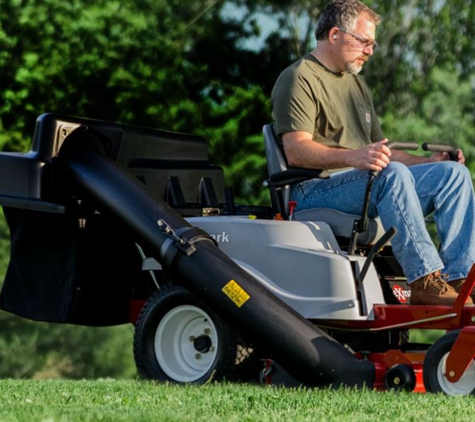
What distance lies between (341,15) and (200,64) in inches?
468

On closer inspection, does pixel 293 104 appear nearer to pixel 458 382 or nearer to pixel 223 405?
pixel 458 382

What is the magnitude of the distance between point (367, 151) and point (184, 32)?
12422 millimetres

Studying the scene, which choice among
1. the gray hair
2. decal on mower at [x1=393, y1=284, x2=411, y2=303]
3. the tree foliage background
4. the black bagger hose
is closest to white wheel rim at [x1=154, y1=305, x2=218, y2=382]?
the black bagger hose

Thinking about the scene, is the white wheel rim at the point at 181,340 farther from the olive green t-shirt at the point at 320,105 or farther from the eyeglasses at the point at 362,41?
the eyeglasses at the point at 362,41

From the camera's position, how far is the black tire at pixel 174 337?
6.00m

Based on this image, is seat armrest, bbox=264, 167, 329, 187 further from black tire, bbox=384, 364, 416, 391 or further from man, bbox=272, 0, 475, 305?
black tire, bbox=384, 364, 416, 391

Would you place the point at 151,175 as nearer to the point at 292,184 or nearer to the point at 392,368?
the point at 292,184

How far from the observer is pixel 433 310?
532 cm

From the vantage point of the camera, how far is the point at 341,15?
6.01 meters

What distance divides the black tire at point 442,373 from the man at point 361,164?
0.28 metres

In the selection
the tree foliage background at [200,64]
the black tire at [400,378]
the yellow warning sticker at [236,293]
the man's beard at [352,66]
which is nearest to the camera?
the black tire at [400,378]

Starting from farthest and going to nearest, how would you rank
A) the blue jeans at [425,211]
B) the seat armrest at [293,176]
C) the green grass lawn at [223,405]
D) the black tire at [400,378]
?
the seat armrest at [293,176] → the blue jeans at [425,211] → the black tire at [400,378] → the green grass lawn at [223,405]

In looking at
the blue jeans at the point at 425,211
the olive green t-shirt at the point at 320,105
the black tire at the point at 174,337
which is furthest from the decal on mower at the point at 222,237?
the blue jeans at the point at 425,211

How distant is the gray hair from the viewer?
600cm
